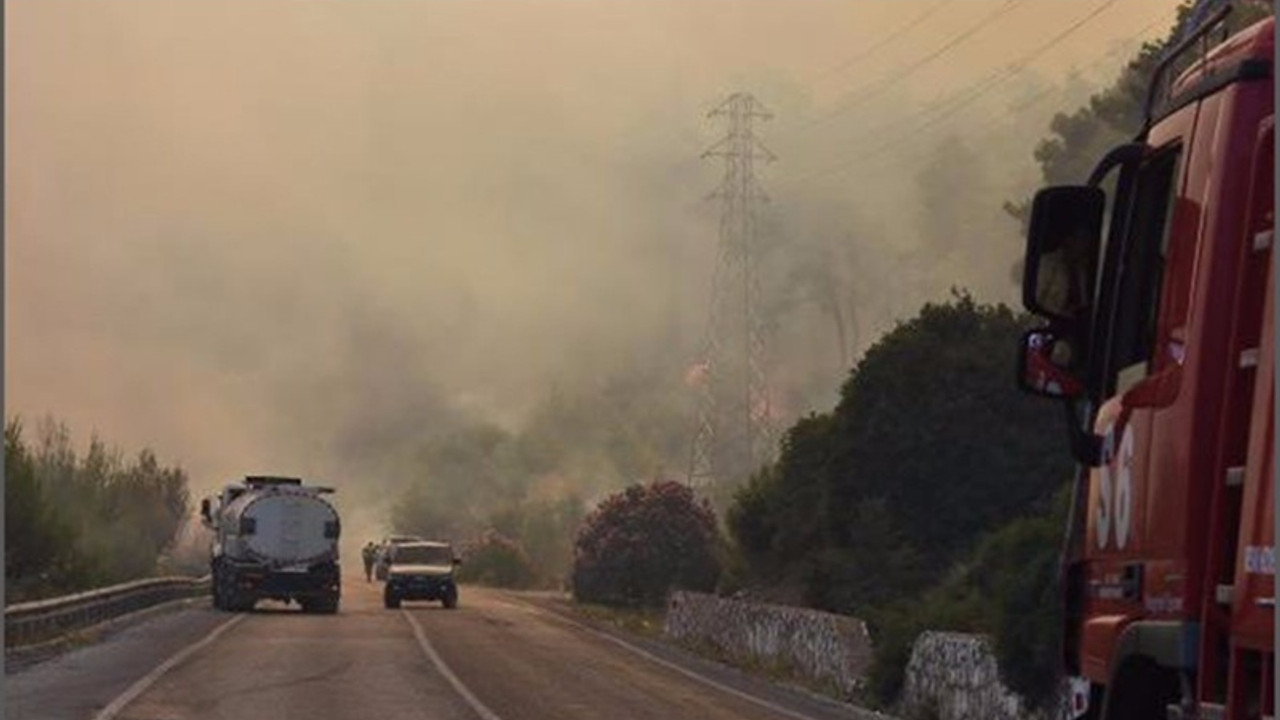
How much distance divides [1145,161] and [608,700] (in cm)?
2072

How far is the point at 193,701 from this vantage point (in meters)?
26.8

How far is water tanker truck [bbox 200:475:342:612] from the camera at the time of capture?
177 feet

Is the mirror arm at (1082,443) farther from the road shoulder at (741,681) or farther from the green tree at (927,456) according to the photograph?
the green tree at (927,456)

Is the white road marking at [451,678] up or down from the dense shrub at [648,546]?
down

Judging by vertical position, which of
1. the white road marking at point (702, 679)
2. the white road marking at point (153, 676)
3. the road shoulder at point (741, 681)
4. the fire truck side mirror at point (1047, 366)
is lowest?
the white road marking at point (153, 676)

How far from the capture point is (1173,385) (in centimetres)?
741

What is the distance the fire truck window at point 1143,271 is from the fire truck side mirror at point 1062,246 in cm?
16

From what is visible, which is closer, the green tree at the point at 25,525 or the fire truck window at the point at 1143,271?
the fire truck window at the point at 1143,271

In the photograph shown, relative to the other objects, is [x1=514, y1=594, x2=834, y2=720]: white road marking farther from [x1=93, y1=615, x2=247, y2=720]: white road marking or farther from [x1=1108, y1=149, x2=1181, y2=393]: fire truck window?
[x1=1108, y1=149, x2=1181, y2=393]: fire truck window

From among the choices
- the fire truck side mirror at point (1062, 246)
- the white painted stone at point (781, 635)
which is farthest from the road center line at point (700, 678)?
the fire truck side mirror at point (1062, 246)

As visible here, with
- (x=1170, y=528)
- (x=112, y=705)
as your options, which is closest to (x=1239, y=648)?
(x=1170, y=528)

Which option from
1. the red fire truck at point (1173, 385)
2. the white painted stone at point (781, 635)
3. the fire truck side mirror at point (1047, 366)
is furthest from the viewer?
the white painted stone at point (781, 635)

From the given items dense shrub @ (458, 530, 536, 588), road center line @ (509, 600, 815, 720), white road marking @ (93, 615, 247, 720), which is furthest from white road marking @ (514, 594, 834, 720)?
dense shrub @ (458, 530, 536, 588)

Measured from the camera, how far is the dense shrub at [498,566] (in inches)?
3920
